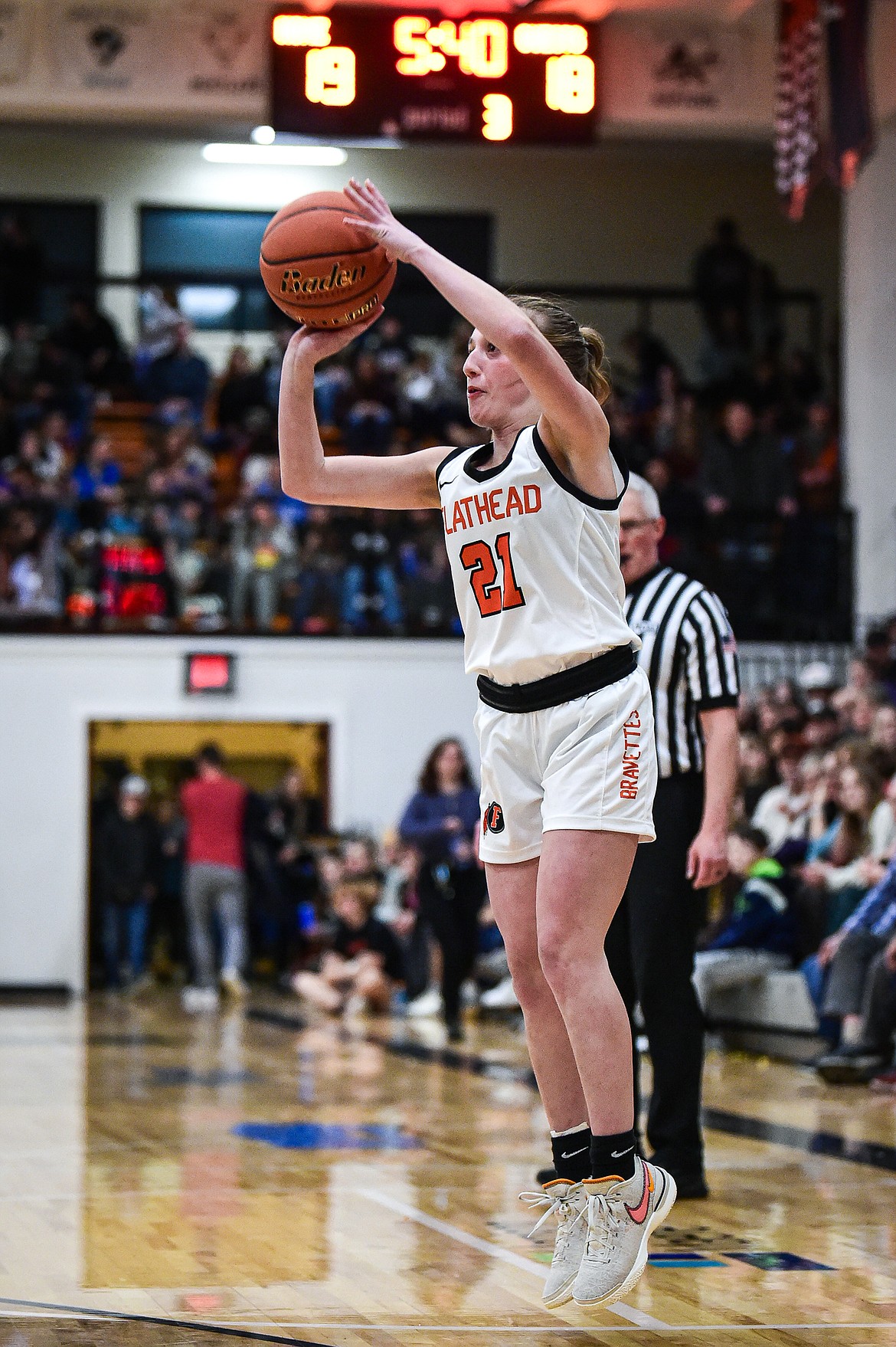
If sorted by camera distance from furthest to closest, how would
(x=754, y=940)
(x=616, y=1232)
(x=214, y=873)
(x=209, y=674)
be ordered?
(x=209, y=674), (x=214, y=873), (x=754, y=940), (x=616, y=1232)

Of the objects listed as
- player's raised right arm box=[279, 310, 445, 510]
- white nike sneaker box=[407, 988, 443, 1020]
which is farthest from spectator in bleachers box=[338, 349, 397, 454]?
player's raised right arm box=[279, 310, 445, 510]

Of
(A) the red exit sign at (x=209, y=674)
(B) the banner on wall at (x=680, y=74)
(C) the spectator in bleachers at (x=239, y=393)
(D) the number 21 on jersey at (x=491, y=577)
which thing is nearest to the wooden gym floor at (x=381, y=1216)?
(D) the number 21 on jersey at (x=491, y=577)

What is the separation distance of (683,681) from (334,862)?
340 inches

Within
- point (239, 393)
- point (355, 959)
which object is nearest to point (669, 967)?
point (355, 959)

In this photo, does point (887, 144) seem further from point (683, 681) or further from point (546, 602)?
point (546, 602)

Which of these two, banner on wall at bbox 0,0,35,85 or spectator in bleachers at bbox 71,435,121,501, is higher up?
banner on wall at bbox 0,0,35,85

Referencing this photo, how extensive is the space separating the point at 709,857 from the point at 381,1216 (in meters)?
1.21

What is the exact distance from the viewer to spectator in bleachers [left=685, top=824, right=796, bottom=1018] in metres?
9.13

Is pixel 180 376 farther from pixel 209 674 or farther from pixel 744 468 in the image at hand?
pixel 744 468

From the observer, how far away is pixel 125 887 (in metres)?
14.9

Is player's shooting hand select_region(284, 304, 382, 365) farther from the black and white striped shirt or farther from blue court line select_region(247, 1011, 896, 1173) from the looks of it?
blue court line select_region(247, 1011, 896, 1173)

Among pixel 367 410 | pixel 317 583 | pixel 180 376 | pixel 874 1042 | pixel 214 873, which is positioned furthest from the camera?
pixel 180 376

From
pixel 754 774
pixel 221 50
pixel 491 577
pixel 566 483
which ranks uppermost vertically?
pixel 221 50

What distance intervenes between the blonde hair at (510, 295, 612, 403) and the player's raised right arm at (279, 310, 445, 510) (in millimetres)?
329
